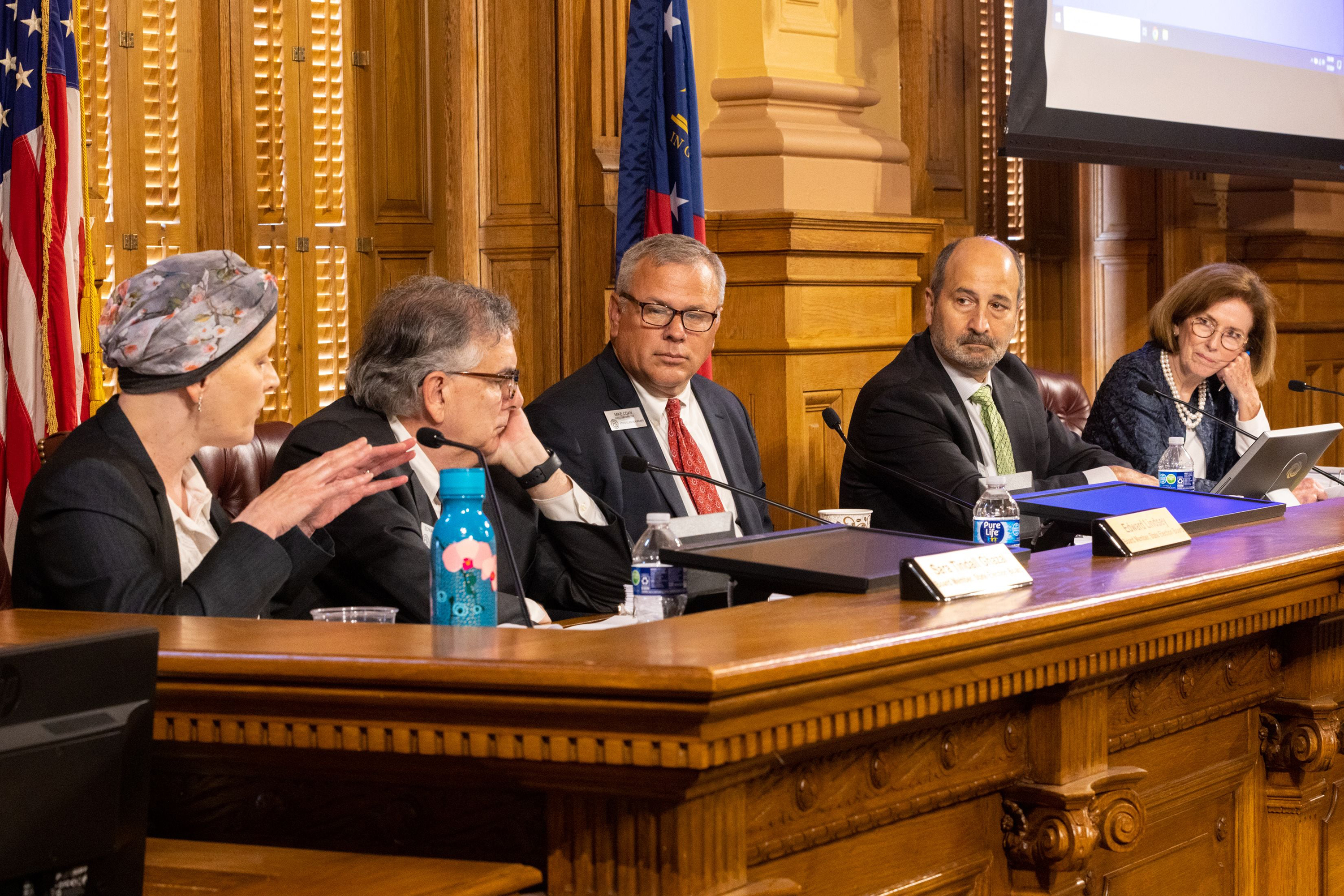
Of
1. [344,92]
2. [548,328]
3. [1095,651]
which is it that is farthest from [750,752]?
[344,92]

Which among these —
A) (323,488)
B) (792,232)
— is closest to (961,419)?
(792,232)

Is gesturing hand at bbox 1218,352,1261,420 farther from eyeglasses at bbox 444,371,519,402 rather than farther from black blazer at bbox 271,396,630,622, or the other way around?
eyeglasses at bbox 444,371,519,402

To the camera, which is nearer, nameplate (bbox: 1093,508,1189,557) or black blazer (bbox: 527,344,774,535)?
nameplate (bbox: 1093,508,1189,557)

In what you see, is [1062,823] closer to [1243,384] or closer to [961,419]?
[961,419]

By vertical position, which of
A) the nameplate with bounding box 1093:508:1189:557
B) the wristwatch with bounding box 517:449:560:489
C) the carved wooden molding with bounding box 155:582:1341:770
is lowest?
the carved wooden molding with bounding box 155:582:1341:770

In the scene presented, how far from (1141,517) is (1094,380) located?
442 cm

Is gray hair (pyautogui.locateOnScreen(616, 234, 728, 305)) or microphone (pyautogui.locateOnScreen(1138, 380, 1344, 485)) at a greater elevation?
gray hair (pyautogui.locateOnScreen(616, 234, 728, 305))

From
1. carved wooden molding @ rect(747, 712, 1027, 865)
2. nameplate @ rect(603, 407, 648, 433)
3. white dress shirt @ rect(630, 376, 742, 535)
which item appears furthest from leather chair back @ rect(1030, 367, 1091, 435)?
carved wooden molding @ rect(747, 712, 1027, 865)

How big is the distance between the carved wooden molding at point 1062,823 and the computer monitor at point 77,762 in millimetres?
1001

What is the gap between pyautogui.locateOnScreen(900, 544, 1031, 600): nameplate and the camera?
1.65m

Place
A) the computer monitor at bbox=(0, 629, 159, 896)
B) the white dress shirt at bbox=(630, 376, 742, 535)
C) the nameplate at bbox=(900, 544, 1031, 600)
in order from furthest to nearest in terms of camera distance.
Answer: 1. the white dress shirt at bbox=(630, 376, 742, 535)
2. the nameplate at bbox=(900, 544, 1031, 600)
3. the computer monitor at bbox=(0, 629, 159, 896)

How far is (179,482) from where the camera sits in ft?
7.31

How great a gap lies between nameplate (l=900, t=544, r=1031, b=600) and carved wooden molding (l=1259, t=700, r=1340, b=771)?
0.75m

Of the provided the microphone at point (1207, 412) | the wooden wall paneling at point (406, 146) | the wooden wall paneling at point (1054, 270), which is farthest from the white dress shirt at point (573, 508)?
the wooden wall paneling at point (1054, 270)
